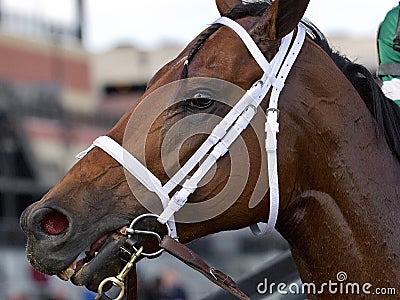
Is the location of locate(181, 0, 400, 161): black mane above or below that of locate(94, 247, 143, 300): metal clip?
above

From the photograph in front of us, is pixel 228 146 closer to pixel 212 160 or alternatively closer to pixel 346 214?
pixel 212 160

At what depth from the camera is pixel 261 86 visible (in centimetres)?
341

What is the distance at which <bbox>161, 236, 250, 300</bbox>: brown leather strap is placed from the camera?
11.0ft

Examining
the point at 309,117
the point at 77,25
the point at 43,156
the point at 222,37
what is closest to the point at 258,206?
the point at 309,117

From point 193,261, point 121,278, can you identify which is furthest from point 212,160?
point 121,278

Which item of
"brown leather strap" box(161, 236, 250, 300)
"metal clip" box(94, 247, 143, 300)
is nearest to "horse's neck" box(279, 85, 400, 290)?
"brown leather strap" box(161, 236, 250, 300)

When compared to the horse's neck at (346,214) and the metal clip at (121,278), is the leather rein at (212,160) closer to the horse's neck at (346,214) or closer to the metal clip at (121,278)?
the metal clip at (121,278)

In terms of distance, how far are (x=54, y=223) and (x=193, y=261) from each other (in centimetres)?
53

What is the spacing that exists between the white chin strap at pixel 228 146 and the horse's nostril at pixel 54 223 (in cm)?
27

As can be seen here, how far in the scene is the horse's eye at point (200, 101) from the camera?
11.0ft

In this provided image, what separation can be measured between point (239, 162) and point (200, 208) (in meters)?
0.22

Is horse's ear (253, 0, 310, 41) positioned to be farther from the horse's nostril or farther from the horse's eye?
the horse's nostril

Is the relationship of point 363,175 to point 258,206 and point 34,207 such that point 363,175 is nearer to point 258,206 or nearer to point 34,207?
point 258,206

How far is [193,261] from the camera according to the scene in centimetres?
341
